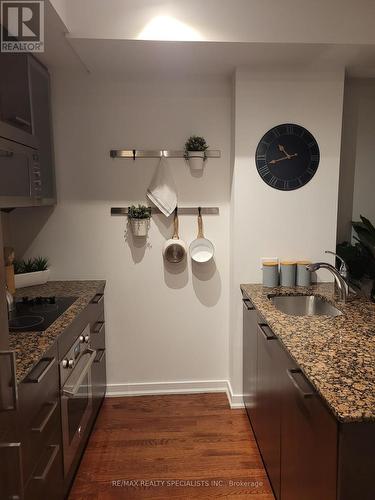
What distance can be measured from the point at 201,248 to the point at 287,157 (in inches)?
35.1

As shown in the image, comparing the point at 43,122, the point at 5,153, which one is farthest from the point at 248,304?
the point at 43,122

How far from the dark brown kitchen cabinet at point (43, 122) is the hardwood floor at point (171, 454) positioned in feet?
5.26

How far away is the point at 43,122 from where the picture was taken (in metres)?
2.37

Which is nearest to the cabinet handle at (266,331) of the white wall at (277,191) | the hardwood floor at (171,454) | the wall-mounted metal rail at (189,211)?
the white wall at (277,191)

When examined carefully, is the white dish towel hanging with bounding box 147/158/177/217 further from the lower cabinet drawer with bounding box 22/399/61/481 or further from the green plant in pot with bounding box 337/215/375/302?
the lower cabinet drawer with bounding box 22/399/61/481

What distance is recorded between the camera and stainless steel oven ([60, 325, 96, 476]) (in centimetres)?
176

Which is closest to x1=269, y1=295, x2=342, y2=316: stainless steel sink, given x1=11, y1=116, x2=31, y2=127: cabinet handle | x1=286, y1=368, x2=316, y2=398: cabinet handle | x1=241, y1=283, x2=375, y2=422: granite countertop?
x1=241, y1=283, x2=375, y2=422: granite countertop

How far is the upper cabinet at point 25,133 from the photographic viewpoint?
1784 millimetres

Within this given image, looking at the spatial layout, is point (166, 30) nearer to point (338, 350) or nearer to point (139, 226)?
point (139, 226)

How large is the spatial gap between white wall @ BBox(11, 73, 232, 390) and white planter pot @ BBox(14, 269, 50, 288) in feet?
0.48

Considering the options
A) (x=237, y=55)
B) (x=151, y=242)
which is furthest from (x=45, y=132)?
(x=237, y=55)

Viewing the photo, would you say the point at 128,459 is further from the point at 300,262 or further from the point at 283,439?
the point at 300,262

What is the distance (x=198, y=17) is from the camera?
2.01 meters

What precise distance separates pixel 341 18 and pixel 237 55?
603 millimetres
